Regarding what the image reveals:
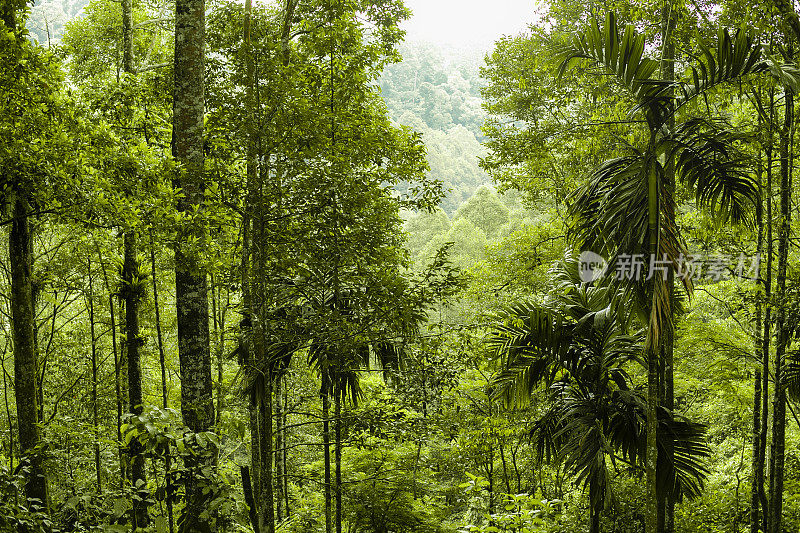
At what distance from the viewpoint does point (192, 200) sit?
5098 millimetres

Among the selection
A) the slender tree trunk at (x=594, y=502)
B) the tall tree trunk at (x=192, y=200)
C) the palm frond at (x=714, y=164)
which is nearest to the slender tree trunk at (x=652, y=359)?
the palm frond at (x=714, y=164)

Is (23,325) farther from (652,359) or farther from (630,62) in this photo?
(630,62)

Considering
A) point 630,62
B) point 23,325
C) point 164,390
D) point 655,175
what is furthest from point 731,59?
point 164,390

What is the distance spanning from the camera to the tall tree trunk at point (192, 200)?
4.77 meters

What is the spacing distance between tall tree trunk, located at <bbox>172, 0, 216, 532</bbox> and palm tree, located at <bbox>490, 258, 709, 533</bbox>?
3386 mm

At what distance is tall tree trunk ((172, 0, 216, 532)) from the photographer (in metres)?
4.77

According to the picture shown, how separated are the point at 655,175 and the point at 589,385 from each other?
8.59ft

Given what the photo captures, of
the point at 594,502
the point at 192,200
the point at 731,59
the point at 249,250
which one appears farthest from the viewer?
the point at 594,502

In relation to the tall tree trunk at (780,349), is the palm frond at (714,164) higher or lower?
higher

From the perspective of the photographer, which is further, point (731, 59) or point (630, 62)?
point (630, 62)

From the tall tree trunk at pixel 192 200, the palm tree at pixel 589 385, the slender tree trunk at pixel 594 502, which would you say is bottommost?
the slender tree trunk at pixel 594 502

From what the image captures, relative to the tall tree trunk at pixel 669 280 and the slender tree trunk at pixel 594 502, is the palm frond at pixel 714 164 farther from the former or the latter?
the slender tree trunk at pixel 594 502

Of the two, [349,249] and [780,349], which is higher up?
[349,249]

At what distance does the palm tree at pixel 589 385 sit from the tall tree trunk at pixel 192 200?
339 cm
